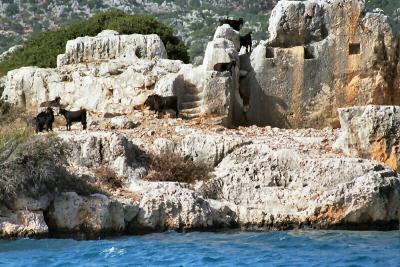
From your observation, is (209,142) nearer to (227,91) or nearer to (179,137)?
(179,137)

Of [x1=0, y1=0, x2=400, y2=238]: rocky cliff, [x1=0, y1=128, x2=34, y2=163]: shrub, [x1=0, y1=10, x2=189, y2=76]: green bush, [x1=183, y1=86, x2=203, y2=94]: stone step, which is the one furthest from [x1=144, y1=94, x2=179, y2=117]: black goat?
[x1=0, y1=10, x2=189, y2=76]: green bush

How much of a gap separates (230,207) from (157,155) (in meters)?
2.91

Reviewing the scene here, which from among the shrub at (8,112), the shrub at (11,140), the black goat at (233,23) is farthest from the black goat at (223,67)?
the shrub at (11,140)

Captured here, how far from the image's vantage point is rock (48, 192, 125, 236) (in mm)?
26312

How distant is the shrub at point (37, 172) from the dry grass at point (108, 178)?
1.62 ft

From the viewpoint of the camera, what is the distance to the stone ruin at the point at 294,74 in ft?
114

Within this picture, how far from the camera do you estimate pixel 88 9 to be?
82875mm

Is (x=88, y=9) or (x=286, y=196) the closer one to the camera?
(x=286, y=196)

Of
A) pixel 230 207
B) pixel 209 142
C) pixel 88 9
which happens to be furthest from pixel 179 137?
pixel 88 9

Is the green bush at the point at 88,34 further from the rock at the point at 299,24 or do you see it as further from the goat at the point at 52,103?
the rock at the point at 299,24

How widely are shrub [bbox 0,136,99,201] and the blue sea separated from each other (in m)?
1.37

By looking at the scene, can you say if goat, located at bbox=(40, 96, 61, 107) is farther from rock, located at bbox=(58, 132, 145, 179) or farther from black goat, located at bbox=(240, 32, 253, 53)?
rock, located at bbox=(58, 132, 145, 179)

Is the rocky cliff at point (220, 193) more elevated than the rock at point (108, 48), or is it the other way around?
the rock at point (108, 48)

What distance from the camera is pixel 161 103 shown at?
3303cm
